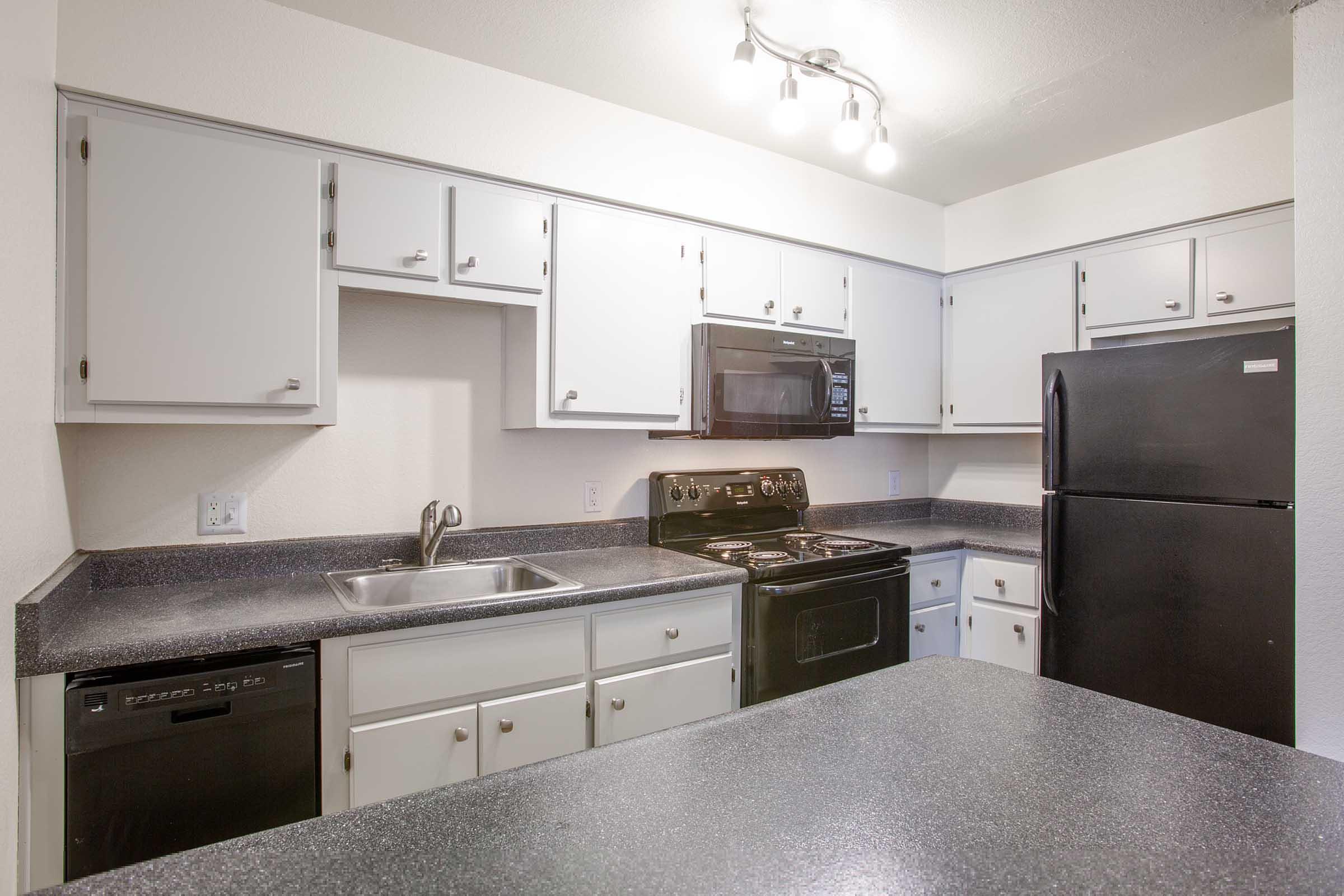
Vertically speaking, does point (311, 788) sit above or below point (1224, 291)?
below

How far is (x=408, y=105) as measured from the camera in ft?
6.50

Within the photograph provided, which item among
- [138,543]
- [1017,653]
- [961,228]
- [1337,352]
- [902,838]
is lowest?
[1017,653]

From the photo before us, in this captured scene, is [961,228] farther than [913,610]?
Yes

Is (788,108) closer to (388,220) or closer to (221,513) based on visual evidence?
(388,220)

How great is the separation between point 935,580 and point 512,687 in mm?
1829

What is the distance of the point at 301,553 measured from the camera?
6.75 ft

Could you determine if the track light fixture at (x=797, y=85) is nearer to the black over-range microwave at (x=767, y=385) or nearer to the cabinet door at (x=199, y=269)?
the black over-range microwave at (x=767, y=385)

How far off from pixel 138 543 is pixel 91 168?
3.12ft

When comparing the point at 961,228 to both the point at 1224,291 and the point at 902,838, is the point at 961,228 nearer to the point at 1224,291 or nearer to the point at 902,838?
the point at 1224,291

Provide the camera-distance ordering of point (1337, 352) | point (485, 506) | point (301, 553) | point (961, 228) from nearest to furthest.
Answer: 1. point (1337, 352)
2. point (301, 553)
3. point (485, 506)
4. point (961, 228)

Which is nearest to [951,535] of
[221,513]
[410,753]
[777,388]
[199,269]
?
[777,388]

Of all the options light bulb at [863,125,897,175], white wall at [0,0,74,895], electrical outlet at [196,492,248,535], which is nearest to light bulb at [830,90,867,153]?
light bulb at [863,125,897,175]

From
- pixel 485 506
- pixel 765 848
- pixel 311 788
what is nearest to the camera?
pixel 765 848

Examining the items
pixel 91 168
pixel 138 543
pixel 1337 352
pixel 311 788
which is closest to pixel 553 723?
pixel 311 788
